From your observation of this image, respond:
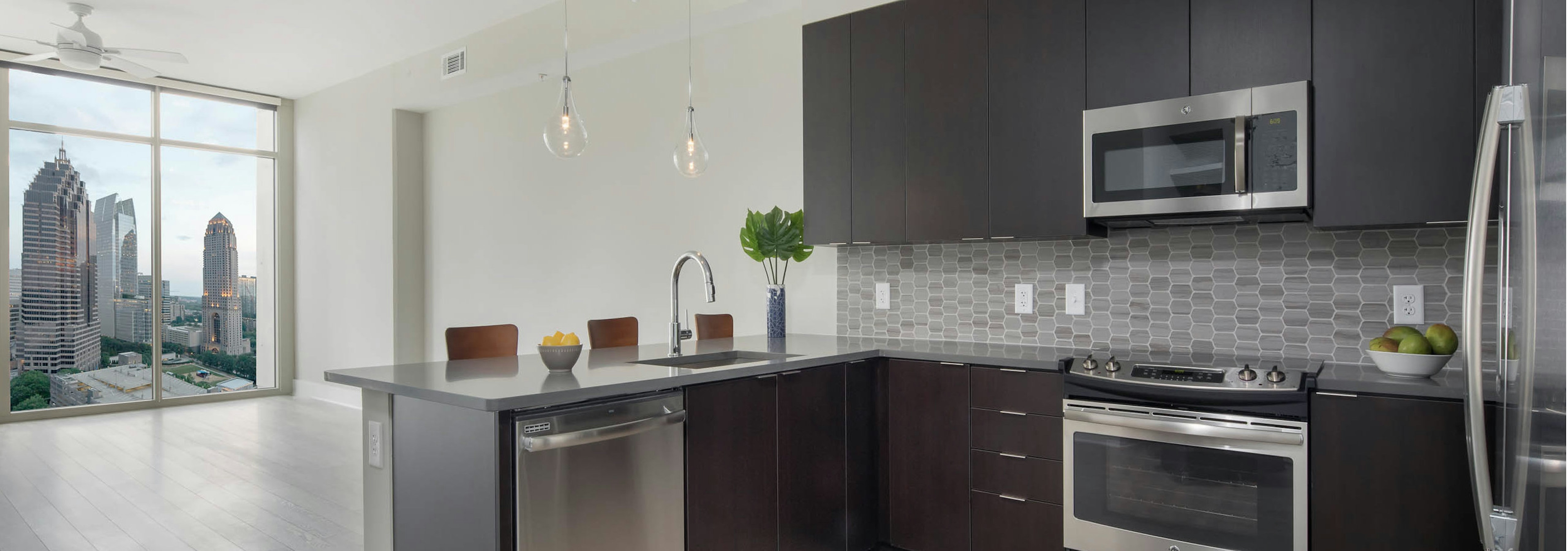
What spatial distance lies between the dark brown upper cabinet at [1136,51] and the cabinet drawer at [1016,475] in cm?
109

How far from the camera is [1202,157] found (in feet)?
8.57

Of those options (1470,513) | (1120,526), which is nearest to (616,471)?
(1120,526)

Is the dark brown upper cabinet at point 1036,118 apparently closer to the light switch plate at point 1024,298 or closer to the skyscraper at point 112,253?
the light switch plate at point 1024,298

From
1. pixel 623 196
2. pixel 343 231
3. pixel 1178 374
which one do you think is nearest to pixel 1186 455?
pixel 1178 374

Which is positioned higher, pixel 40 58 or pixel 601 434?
pixel 40 58

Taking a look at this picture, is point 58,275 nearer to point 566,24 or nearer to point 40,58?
point 40,58

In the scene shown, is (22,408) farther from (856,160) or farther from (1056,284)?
(1056,284)

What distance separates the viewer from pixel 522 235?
5605 mm

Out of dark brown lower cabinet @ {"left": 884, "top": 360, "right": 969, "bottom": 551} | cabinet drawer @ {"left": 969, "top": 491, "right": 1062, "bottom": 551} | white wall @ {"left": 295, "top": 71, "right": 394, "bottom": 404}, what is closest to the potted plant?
dark brown lower cabinet @ {"left": 884, "top": 360, "right": 969, "bottom": 551}

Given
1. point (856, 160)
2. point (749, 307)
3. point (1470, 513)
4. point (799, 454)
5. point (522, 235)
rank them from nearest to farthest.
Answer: point (1470, 513)
point (799, 454)
point (856, 160)
point (749, 307)
point (522, 235)

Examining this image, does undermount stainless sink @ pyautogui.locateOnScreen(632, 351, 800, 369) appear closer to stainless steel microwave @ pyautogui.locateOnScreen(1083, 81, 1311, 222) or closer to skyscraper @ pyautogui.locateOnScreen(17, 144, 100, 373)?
stainless steel microwave @ pyautogui.locateOnScreen(1083, 81, 1311, 222)

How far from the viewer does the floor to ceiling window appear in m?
6.11

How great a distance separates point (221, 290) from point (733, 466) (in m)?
6.75

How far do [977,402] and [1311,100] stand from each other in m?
1.41
